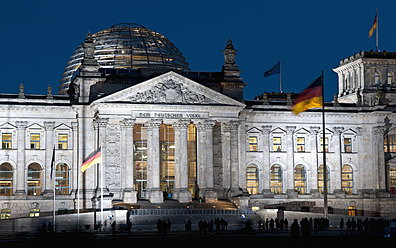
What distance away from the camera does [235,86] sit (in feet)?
297

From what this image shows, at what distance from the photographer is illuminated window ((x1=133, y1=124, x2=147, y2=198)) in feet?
290

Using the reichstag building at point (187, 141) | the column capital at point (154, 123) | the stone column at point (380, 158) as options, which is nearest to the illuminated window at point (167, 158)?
Result: the reichstag building at point (187, 141)

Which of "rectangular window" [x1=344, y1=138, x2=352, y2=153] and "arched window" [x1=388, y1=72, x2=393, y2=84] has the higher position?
"arched window" [x1=388, y1=72, x2=393, y2=84]

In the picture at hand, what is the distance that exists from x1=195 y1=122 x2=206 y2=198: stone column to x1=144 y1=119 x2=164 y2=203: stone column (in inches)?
191

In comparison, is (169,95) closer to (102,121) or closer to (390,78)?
(102,121)

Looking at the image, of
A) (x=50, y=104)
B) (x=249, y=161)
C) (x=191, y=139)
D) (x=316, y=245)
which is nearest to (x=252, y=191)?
(x=249, y=161)

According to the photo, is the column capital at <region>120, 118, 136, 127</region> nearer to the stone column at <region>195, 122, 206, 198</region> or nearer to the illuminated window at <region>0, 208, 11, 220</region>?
the stone column at <region>195, 122, 206, 198</region>

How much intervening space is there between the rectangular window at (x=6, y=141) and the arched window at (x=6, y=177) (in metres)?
2.09

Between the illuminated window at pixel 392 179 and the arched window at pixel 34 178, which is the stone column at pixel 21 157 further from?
the illuminated window at pixel 392 179

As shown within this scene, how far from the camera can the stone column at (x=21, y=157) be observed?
85938 millimetres

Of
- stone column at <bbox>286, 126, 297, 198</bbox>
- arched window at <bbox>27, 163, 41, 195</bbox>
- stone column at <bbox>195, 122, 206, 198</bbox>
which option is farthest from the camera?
stone column at <bbox>286, 126, 297, 198</bbox>

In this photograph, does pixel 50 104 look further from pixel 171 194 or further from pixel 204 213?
pixel 204 213

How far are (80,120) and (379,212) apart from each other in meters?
39.3

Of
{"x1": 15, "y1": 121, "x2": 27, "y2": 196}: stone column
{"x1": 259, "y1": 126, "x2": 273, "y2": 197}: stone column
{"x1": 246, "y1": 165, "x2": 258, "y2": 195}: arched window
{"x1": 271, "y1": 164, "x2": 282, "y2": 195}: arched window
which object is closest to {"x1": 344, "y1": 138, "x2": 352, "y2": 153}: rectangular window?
{"x1": 271, "y1": 164, "x2": 282, "y2": 195}: arched window
